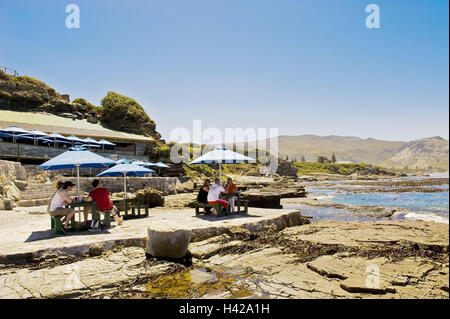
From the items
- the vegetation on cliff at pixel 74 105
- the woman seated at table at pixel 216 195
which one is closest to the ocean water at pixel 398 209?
the woman seated at table at pixel 216 195

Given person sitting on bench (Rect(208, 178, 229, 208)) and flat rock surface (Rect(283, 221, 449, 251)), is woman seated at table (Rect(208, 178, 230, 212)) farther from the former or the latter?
flat rock surface (Rect(283, 221, 449, 251))

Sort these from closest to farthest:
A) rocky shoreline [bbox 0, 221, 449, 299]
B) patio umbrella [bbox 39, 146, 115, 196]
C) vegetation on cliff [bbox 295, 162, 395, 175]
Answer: rocky shoreline [bbox 0, 221, 449, 299]
patio umbrella [bbox 39, 146, 115, 196]
vegetation on cliff [bbox 295, 162, 395, 175]

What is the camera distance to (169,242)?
253 inches

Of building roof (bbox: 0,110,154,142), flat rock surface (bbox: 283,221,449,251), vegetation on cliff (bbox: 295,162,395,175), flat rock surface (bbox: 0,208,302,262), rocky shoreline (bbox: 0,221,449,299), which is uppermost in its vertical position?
building roof (bbox: 0,110,154,142)

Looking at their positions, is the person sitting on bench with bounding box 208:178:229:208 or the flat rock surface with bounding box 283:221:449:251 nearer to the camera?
the flat rock surface with bounding box 283:221:449:251

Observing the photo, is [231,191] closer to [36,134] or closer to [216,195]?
[216,195]

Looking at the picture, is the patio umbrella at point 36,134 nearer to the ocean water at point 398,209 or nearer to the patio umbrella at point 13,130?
the patio umbrella at point 13,130

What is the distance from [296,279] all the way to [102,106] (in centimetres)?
4730

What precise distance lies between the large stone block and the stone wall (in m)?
12.4

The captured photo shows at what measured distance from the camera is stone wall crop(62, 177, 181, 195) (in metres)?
17.4

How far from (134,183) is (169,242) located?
1386 cm

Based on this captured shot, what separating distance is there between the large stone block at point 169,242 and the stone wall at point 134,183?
40.6ft

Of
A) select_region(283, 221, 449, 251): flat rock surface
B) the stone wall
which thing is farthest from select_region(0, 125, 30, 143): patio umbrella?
select_region(283, 221, 449, 251): flat rock surface

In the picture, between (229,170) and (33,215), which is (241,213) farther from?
(229,170)
